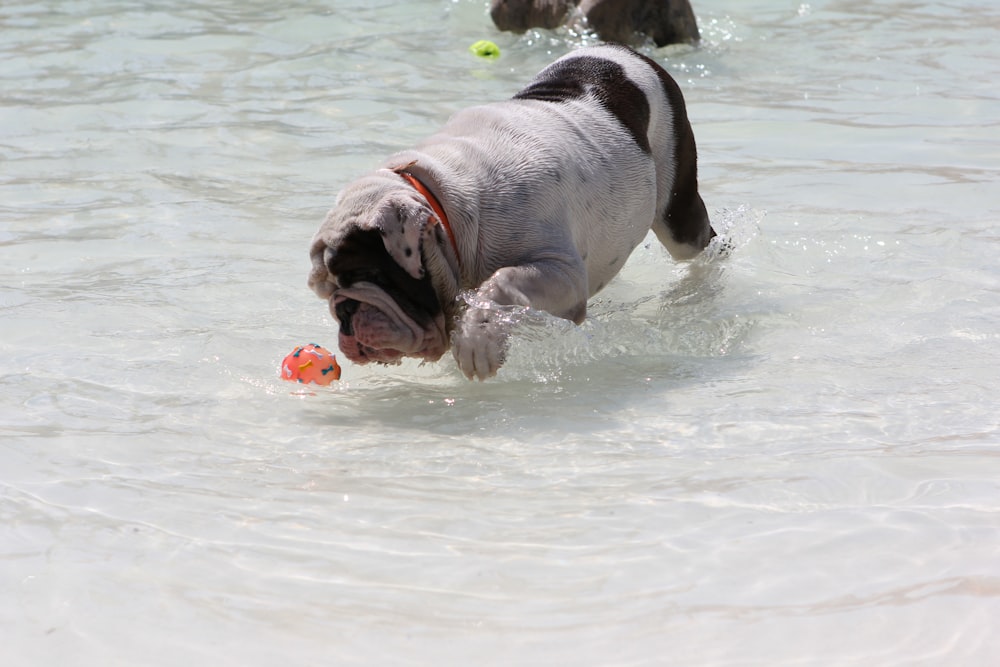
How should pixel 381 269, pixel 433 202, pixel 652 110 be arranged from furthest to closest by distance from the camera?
pixel 652 110 < pixel 433 202 < pixel 381 269

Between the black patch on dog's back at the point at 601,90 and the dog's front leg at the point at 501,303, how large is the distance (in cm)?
92

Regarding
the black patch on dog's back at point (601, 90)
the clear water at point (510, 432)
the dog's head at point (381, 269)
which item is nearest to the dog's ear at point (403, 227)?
the dog's head at point (381, 269)

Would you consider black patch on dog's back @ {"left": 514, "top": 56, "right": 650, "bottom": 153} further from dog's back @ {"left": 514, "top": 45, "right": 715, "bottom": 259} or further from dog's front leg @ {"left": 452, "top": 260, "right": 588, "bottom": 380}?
dog's front leg @ {"left": 452, "top": 260, "right": 588, "bottom": 380}

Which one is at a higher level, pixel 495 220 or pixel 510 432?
pixel 495 220

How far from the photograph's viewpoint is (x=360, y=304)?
4355 millimetres

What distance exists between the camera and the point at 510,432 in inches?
162

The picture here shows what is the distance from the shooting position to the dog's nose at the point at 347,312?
436 centimetres

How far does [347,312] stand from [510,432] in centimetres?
73

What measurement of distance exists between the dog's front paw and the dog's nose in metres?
0.35

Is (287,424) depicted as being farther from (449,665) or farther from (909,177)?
(909,177)

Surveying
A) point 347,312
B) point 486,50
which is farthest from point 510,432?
point 486,50

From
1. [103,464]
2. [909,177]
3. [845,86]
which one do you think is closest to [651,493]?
[103,464]

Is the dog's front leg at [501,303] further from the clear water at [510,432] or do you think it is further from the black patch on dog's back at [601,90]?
the black patch on dog's back at [601,90]

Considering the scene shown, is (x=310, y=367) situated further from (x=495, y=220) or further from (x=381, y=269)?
(x=495, y=220)
